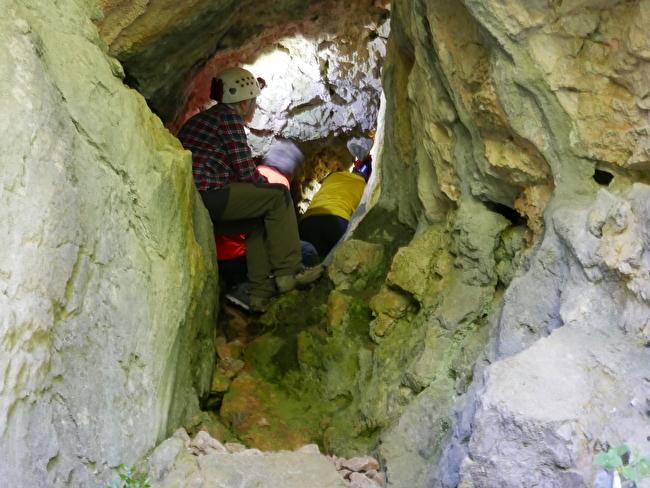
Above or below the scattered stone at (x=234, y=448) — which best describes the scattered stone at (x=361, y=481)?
above

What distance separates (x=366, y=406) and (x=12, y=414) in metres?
1.93

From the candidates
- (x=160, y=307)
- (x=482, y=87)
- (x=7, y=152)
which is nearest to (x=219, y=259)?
(x=160, y=307)

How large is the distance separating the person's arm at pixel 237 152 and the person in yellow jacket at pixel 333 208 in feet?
5.36

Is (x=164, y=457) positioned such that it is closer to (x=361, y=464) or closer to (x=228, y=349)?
(x=361, y=464)

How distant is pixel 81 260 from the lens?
2510 millimetres

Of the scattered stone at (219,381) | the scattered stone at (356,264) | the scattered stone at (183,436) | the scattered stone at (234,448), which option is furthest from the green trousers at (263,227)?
the scattered stone at (183,436)

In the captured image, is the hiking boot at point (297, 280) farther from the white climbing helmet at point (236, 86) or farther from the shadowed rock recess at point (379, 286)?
the white climbing helmet at point (236, 86)

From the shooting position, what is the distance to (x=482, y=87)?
3162 millimetres

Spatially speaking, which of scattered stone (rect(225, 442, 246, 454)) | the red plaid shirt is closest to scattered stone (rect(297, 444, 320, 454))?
scattered stone (rect(225, 442, 246, 454))

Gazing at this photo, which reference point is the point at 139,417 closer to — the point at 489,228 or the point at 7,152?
the point at 7,152

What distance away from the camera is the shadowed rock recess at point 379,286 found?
217 centimetres

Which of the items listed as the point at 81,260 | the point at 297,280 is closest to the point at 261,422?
the point at 297,280

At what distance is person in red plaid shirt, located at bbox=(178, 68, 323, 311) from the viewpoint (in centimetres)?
465

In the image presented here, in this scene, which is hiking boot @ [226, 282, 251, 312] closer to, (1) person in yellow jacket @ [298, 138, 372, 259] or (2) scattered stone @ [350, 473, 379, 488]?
(1) person in yellow jacket @ [298, 138, 372, 259]
